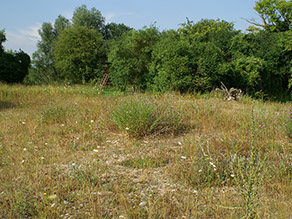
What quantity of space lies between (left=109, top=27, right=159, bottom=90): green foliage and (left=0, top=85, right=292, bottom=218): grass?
5.99 metres

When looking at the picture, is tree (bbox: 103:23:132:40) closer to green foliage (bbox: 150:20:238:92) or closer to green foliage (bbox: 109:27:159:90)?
green foliage (bbox: 109:27:159:90)

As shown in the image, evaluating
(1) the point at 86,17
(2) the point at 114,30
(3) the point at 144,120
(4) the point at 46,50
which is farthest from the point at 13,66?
(3) the point at 144,120

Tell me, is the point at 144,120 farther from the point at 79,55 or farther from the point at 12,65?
the point at 12,65

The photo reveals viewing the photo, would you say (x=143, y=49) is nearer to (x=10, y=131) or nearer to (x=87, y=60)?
(x=87, y=60)

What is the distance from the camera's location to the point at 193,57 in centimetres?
1005

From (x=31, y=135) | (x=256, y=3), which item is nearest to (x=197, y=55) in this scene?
(x=31, y=135)

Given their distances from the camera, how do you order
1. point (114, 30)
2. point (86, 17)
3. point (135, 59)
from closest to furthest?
point (135, 59)
point (86, 17)
point (114, 30)

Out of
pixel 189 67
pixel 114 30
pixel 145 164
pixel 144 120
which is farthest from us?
pixel 114 30

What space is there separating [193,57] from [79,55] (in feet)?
24.9

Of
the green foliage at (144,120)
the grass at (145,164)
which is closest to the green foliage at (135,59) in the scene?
the grass at (145,164)

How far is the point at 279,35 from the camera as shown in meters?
13.0

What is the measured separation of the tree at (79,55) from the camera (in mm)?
15305

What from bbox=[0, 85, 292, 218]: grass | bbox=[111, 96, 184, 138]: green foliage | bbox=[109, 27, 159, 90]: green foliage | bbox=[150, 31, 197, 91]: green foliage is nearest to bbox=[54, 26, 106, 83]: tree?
bbox=[109, 27, 159, 90]: green foliage

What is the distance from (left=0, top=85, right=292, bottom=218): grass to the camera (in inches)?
103
